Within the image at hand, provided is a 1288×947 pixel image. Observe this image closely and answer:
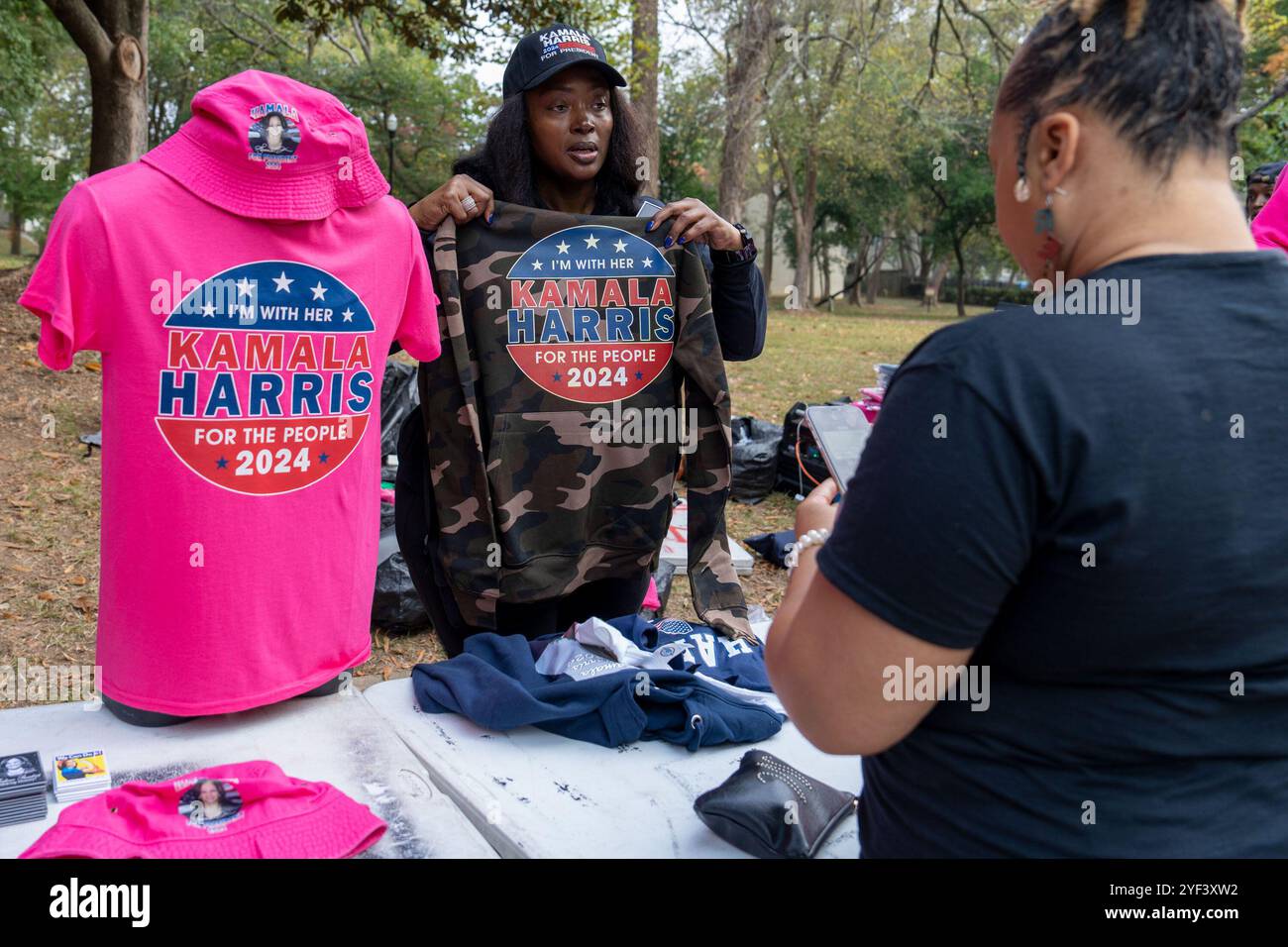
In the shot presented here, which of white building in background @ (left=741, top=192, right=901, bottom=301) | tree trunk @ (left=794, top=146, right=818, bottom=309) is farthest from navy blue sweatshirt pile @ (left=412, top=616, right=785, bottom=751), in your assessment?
white building in background @ (left=741, top=192, right=901, bottom=301)

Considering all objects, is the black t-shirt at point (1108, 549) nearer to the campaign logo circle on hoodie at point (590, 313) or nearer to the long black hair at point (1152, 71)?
the long black hair at point (1152, 71)

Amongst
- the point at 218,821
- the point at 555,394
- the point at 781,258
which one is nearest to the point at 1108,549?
the point at 218,821

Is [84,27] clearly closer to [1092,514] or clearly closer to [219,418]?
[219,418]

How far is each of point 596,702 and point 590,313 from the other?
1.12 meters

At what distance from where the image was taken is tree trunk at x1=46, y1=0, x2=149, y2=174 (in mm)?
7961

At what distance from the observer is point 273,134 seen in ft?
6.52

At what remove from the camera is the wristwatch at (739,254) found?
9.14ft

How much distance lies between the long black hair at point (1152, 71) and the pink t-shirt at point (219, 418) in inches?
59.7

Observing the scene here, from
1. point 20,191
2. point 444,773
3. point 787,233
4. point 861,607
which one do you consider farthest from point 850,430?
point 787,233

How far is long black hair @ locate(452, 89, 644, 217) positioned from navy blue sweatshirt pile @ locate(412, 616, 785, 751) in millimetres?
1276

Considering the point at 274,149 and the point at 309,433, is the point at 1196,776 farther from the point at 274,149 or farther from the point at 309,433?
the point at 274,149

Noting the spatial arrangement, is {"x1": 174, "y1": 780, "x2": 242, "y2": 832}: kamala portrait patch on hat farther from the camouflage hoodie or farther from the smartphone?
the smartphone

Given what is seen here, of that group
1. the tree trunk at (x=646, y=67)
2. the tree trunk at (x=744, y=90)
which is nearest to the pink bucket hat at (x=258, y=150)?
the tree trunk at (x=646, y=67)

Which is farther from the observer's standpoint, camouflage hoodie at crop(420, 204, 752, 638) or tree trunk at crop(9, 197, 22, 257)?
tree trunk at crop(9, 197, 22, 257)
